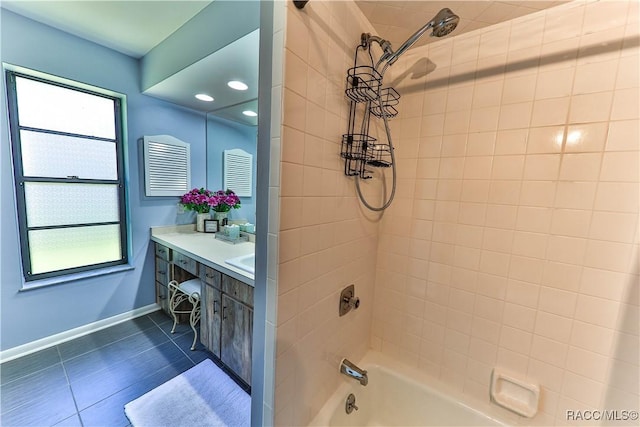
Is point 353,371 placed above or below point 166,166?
below

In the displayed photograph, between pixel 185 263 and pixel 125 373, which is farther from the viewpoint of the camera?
pixel 185 263

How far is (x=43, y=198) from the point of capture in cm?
193

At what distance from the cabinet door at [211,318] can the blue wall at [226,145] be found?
823 millimetres

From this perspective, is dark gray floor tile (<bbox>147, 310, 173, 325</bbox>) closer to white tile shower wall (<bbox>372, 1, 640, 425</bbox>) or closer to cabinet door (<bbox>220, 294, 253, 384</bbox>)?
cabinet door (<bbox>220, 294, 253, 384</bbox>)

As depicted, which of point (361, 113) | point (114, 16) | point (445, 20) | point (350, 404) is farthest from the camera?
point (114, 16)

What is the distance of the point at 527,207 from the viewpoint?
114 centimetres

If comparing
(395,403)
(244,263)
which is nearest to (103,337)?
(244,263)

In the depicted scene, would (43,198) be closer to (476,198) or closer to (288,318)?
(288,318)

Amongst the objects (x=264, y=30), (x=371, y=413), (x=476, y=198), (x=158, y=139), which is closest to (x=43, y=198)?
(x=158, y=139)

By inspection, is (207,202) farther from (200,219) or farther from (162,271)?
(162,271)

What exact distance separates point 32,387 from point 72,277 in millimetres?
800

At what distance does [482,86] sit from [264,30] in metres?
1.11

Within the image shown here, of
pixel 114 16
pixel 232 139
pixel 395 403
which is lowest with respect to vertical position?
pixel 395 403
